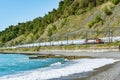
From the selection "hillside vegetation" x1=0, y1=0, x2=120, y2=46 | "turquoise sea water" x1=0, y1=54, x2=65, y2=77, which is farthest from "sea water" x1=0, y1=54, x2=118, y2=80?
"hillside vegetation" x1=0, y1=0, x2=120, y2=46

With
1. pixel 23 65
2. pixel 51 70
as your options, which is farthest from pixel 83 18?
pixel 51 70

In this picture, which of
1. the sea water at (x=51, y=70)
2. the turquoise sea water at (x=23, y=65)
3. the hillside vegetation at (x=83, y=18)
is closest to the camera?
the sea water at (x=51, y=70)

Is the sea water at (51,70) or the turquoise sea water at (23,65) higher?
the sea water at (51,70)

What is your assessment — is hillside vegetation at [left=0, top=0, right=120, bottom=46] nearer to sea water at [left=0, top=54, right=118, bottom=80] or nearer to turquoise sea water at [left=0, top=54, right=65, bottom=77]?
turquoise sea water at [left=0, top=54, right=65, bottom=77]

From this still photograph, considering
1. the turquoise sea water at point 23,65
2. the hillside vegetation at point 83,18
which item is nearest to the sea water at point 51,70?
the turquoise sea water at point 23,65

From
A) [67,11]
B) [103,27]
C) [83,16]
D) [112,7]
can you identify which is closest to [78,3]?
[67,11]

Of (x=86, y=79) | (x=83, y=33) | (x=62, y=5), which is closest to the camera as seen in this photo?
(x=86, y=79)

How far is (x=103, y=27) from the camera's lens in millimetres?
107062

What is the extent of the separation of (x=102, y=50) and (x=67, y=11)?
318 ft

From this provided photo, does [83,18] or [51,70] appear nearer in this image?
[51,70]

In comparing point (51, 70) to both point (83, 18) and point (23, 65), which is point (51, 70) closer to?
point (23, 65)

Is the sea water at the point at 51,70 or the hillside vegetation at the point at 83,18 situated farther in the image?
the hillside vegetation at the point at 83,18

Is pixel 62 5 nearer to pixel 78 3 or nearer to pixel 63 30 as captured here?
pixel 78 3

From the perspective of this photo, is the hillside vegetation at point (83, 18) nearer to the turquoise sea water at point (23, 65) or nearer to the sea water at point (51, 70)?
the turquoise sea water at point (23, 65)
